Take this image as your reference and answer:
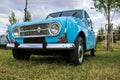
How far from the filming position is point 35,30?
18.7 feet

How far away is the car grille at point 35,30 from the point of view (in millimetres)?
5512

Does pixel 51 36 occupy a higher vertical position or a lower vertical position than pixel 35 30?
lower

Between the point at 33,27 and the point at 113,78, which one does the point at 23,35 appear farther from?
the point at 113,78

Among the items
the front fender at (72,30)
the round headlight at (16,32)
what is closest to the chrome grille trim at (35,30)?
the round headlight at (16,32)

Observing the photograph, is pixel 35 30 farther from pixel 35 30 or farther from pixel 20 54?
pixel 20 54

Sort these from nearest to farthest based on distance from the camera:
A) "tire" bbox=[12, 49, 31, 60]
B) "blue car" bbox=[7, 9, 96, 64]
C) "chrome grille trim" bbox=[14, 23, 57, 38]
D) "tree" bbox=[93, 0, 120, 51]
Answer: "blue car" bbox=[7, 9, 96, 64] < "chrome grille trim" bbox=[14, 23, 57, 38] < "tire" bbox=[12, 49, 31, 60] < "tree" bbox=[93, 0, 120, 51]

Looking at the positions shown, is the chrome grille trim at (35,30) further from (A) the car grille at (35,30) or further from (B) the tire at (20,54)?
(B) the tire at (20,54)

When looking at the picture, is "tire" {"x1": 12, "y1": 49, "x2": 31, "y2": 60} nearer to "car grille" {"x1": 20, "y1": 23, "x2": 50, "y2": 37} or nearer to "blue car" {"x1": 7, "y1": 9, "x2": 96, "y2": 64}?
"blue car" {"x1": 7, "y1": 9, "x2": 96, "y2": 64}

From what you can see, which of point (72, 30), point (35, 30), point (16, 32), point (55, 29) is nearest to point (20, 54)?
point (16, 32)

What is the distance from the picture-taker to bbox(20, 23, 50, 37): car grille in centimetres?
551

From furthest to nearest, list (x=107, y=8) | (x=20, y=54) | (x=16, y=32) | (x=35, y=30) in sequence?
(x=107, y=8), (x=20, y=54), (x=16, y=32), (x=35, y=30)

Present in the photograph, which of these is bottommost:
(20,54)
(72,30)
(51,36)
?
(20,54)

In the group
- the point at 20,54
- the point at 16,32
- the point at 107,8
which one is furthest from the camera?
the point at 107,8

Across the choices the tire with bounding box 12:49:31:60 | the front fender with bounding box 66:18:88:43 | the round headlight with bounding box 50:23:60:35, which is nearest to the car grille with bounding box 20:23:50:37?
the round headlight with bounding box 50:23:60:35
